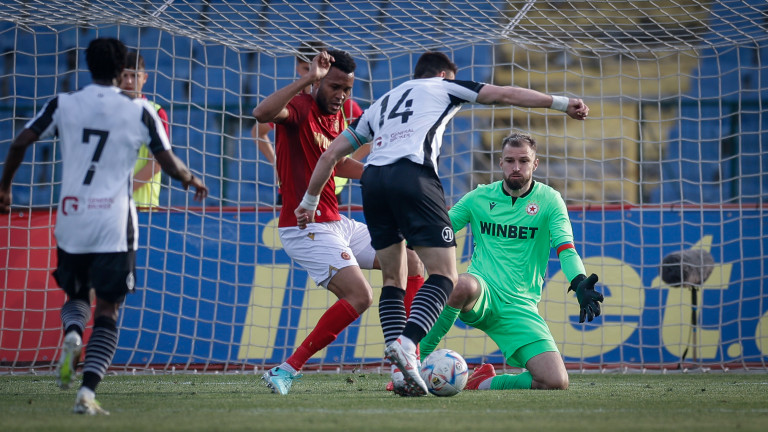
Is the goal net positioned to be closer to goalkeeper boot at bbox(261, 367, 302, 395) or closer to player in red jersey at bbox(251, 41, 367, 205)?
player in red jersey at bbox(251, 41, 367, 205)

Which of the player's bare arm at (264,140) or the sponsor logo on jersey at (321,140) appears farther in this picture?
the player's bare arm at (264,140)

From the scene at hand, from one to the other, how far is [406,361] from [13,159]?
1.99m

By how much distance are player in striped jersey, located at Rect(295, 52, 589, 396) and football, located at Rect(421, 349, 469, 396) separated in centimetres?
16

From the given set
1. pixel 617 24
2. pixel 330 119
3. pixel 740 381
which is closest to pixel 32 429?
pixel 330 119

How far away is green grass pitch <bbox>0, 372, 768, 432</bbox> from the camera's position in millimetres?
3521

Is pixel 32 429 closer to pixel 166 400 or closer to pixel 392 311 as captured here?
pixel 166 400

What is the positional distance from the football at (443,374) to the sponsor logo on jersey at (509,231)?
1.19 meters

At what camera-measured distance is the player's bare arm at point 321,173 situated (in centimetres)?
491

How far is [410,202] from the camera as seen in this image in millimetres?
4621

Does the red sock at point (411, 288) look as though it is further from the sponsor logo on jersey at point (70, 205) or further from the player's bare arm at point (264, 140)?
the sponsor logo on jersey at point (70, 205)

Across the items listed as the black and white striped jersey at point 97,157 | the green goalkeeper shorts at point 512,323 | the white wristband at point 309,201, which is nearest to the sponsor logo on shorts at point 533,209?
the green goalkeeper shorts at point 512,323

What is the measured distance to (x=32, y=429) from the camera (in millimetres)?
3348

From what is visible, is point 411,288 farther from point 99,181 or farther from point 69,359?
point 69,359

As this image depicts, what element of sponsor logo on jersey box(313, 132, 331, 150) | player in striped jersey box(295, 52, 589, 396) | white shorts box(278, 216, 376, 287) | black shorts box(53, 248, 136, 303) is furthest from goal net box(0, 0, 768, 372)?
black shorts box(53, 248, 136, 303)
